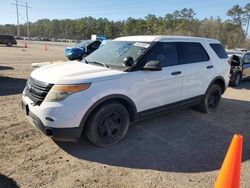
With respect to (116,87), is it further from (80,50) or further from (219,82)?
(80,50)

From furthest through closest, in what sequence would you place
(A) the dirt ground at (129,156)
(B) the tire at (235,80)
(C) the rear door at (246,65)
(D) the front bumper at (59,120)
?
(C) the rear door at (246,65), (B) the tire at (235,80), (D) the front bumper at (59,120), (A) the dirt ground at (129,156)

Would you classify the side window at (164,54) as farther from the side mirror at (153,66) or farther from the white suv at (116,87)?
the side mirror at (153,66)

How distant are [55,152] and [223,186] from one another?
2.54m

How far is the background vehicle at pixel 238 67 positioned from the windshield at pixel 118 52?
724 centimetres

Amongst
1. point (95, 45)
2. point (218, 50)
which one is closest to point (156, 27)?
point (95, 45)

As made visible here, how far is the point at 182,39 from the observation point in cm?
534

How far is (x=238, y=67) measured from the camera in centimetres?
1066

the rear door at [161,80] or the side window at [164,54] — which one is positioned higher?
the side window at [164,54]

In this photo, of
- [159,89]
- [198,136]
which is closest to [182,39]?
[159,89]

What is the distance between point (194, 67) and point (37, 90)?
337 centimetres

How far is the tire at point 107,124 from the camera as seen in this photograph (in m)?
3.89

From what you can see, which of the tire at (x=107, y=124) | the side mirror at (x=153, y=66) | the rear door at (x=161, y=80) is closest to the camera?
the tire at (x=107, y=124)

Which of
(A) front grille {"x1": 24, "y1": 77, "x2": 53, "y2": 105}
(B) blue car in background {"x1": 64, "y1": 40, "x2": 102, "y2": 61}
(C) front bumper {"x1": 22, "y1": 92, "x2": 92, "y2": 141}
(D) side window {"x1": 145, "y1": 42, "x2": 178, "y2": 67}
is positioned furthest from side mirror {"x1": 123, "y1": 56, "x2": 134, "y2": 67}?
(B) blue car in background {"x1": 64, "y1": 40, "x2": 102, "y2": 61}

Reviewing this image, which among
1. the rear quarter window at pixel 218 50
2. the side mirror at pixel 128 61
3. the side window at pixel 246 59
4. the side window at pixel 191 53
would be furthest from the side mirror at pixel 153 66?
the side window at pixel 246 59
